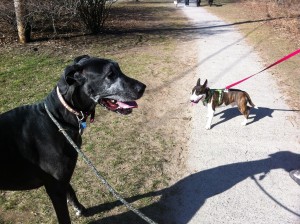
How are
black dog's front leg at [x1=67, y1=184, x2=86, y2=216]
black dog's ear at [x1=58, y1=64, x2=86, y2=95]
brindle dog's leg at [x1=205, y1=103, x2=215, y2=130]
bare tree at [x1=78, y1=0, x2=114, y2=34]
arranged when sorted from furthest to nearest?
bare tree at [x1=78, y1=0, x2=114, y2=34], brindle dog's leg at [x1=205, y1=103, x2=215, y2=130], black dog's front leg at [x1=67, y1=184, x2=86, y2=216], black dog's ear at [x1=58, y1=64, x2=86, y2=95]

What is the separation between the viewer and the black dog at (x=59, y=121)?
3.14 metres

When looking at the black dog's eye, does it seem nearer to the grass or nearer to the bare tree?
the grass

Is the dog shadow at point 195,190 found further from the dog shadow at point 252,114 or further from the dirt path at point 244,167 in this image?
the dog shadow at point 252,114

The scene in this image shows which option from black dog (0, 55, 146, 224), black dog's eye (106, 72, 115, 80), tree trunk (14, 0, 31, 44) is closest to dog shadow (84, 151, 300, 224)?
black dog (0, 55, 146, 224)

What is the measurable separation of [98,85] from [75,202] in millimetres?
1836

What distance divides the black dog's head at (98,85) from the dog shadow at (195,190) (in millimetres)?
1689

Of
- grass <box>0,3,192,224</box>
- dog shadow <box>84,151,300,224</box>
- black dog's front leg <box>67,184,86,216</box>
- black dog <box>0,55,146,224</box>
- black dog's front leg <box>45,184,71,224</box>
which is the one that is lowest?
grass <box>0,3,192,224</box>

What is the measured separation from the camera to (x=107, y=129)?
6395mm

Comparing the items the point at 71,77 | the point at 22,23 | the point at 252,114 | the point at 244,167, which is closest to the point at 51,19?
the point at 22,23

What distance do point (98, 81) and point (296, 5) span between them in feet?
73.5

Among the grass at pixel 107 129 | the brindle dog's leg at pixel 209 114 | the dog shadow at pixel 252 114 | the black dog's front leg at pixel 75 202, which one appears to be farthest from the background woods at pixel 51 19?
the black dog's front leg at pixel 75 202

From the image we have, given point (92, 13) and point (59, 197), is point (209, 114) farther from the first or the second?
point (92, 13)

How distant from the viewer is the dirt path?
173 inches

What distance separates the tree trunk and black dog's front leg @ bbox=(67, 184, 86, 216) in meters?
9.48
